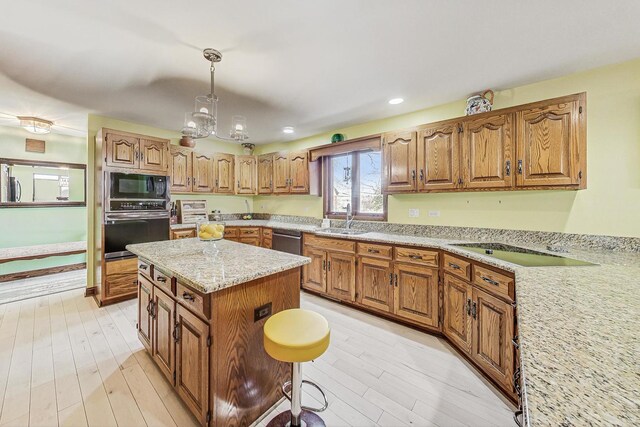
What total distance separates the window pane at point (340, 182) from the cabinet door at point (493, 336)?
2298mm

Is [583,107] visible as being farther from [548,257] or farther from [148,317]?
[148,317]

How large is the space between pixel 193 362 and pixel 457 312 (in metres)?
2.14

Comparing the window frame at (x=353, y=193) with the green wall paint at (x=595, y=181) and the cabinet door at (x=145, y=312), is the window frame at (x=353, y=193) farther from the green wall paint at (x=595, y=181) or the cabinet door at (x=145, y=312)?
the cabinet door at (x=145, y=312)

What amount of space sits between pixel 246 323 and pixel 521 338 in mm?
1314

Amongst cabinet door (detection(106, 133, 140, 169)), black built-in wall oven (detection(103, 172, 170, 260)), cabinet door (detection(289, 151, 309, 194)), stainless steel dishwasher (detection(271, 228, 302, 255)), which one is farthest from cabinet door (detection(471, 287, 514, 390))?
cabinet door (detection(106, 133, 140, 169))

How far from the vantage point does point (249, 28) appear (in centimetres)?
174

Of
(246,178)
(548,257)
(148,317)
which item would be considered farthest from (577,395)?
(246,178)

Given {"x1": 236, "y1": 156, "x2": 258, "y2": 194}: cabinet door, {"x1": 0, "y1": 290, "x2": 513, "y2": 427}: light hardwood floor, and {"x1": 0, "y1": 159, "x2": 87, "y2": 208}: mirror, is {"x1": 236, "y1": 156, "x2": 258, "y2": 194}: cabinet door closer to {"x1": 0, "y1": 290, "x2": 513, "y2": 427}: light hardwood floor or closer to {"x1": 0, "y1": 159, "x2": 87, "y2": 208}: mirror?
{"x1": 0, "y1": 290, "x2": 513, "y2": 427}: light hardwood floor

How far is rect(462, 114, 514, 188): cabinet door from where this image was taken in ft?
7.50

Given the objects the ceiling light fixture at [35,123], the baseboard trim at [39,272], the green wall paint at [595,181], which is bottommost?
the baseboard trim at [39,272]

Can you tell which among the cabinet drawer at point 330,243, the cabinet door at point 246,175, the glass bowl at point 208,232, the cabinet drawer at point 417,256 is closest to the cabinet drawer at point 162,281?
the glass bowl at point 208,232

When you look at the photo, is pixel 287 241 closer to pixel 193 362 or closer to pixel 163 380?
pixel 163 380

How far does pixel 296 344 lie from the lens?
1.21 metres

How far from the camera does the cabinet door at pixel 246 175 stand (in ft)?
15.6
